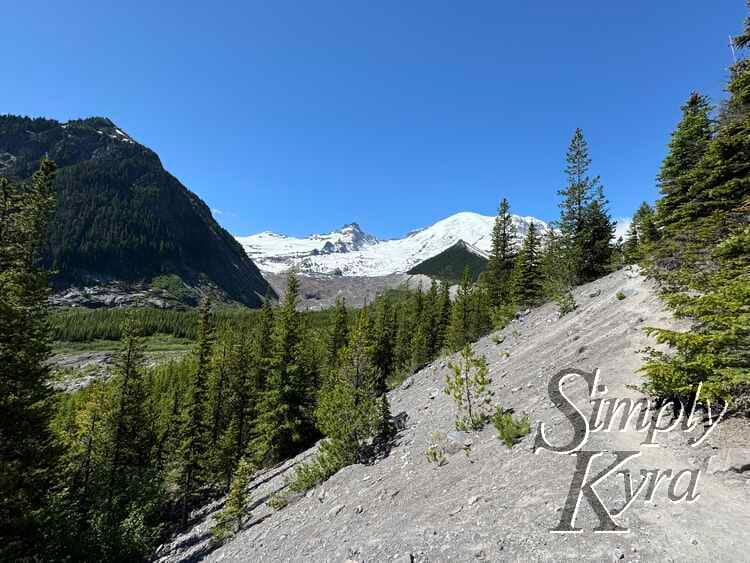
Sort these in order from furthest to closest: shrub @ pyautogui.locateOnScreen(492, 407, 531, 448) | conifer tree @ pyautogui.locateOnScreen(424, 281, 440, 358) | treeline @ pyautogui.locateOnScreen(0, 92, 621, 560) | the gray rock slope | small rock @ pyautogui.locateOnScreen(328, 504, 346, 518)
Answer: conifer tree @ pyautogui.locateOnScreen(424, 281, 440, 358)
treeline @ pyautogui.locateOnScreen(0, 92, 621, 560)
small rock @ pyautogui.locateOnScreen(328, 504, 346, 518)
shrub @ pyautogui.locateOnScreen(492, 407, 531, 448)
the gray rock slope

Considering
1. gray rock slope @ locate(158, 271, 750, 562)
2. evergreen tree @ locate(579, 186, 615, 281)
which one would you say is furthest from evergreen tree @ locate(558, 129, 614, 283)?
gray rock slope @ locate(158, 271, 750, 562)

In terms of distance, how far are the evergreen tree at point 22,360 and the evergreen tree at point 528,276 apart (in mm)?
37261

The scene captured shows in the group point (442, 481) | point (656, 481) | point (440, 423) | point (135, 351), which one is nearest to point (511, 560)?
point (656, 481)

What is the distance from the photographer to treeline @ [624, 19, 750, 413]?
726cm

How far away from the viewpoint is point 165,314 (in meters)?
186

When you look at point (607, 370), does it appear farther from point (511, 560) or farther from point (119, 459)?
point (119, 459)

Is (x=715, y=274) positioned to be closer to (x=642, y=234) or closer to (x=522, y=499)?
(x=522, y=499)

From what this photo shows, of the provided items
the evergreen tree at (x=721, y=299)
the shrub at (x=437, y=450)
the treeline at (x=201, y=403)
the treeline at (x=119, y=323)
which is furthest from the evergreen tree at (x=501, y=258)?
the treeline at (x=119, y=323)

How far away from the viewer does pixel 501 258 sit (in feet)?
165

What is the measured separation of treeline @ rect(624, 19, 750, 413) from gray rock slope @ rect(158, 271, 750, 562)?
1.06 m

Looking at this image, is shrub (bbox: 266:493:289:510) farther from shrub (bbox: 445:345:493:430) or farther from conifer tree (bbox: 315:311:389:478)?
shrub (bbox: 445:345:493:430)

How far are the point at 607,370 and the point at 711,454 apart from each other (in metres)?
5.14

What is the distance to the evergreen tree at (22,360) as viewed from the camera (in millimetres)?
14359

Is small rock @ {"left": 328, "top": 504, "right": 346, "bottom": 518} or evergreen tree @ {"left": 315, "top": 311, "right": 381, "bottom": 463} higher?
evergreen tree @ {"left": 315, "top": 311, "right": 381, "bottom": 463}
